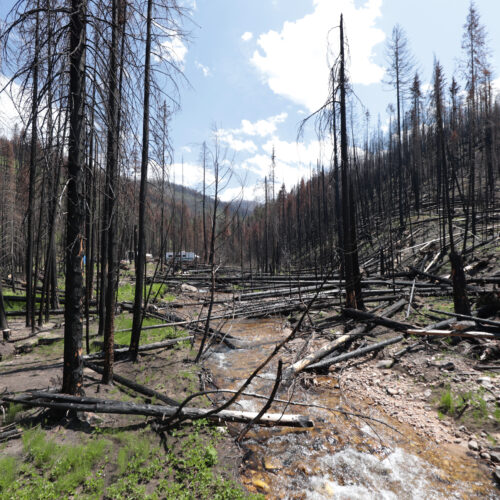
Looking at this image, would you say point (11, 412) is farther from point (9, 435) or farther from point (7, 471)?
point (7, 471)

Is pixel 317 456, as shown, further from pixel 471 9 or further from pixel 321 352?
pixel 471 9

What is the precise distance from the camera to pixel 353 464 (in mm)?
4016

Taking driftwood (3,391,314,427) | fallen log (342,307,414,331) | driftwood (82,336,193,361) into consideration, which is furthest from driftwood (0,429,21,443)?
fallen log (342,307,414,331)

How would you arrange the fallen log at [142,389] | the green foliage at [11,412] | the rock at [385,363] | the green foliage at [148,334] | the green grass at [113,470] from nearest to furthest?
the green grass at [113,470] → the green foliage at [11,412] → the fallen log at [142,389] → the rock at [385,363] → the green foliage at [148,334]

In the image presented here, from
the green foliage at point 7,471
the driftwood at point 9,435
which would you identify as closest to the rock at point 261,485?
the green foliage at point 7,471

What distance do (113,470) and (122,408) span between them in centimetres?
91

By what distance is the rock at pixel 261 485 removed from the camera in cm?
358

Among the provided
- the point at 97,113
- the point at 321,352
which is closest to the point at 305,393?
the point at 321,352

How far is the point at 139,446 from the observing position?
3924 millimetres

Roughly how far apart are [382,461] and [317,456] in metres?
0.95

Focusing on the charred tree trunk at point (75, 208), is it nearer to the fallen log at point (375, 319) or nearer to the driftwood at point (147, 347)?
the driftwood at point (147, 347)

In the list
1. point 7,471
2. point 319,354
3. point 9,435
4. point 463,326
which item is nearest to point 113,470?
point 7,471

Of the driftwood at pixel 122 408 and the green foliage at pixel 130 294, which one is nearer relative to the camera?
the driftwood at pixel 122 408

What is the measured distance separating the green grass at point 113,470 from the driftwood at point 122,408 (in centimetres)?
35
